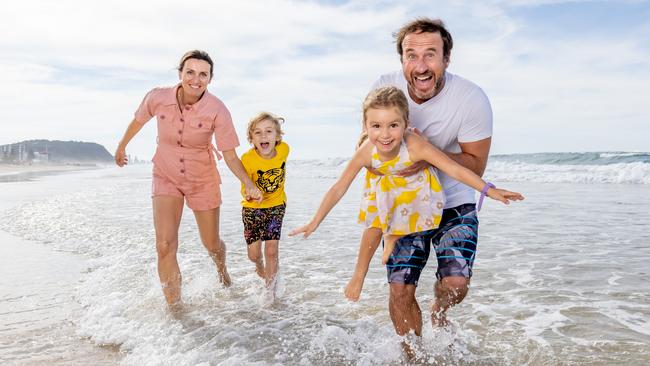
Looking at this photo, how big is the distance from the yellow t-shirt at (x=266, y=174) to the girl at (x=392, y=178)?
200 cm

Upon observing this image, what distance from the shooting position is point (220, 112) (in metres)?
5.18

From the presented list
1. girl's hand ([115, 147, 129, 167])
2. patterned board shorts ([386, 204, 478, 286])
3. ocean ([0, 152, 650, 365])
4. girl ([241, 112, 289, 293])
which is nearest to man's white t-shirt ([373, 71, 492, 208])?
patterned board shorts ([386, 204, 478, 286])

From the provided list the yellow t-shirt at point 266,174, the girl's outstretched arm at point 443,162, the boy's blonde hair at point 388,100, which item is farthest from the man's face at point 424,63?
the yellow t-shirt at point 266,174

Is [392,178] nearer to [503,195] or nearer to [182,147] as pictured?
[503,195]

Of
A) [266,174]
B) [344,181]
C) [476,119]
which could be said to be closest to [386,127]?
[344,181]

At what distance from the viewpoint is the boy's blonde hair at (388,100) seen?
3568 mm

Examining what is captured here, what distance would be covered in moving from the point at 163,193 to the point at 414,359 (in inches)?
110

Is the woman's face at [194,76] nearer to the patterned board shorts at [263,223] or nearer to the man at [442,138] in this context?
the patterned board shorts at [263,223]

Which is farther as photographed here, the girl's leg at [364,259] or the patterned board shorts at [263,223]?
the patterned board shorts at [263,223]

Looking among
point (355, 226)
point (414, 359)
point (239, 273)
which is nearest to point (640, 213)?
point (355, 226)

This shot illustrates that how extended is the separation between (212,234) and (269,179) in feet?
2.68

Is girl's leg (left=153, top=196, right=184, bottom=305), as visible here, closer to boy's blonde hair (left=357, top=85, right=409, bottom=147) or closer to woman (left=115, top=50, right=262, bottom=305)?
woman (left=115, top=50, right=262, bottom=305)

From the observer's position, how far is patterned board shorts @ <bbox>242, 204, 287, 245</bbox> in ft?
18.8

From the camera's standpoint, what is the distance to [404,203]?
148 inches
